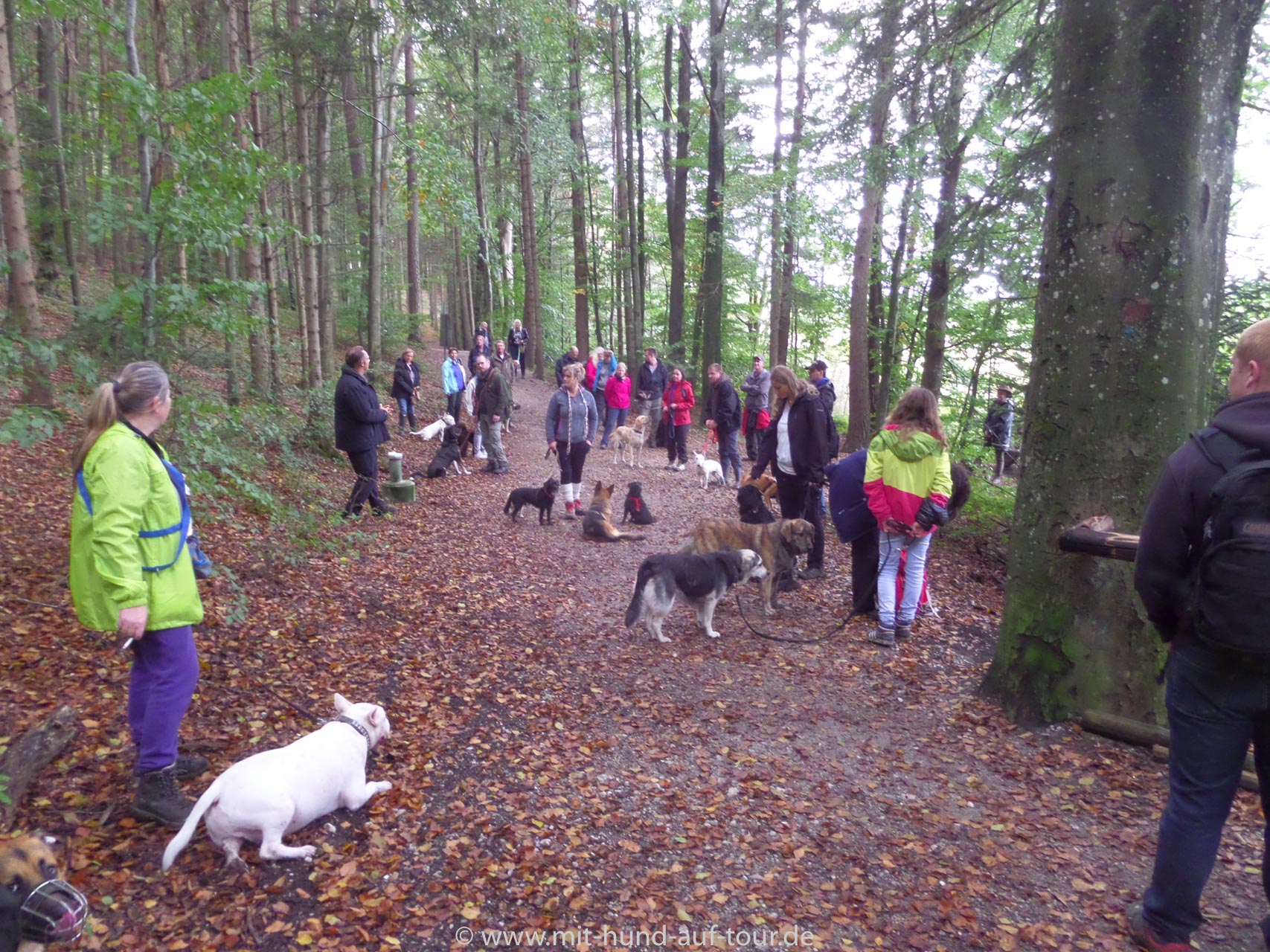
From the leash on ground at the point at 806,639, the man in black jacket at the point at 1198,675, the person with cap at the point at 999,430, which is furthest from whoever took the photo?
the person with cap at the point at 999,430

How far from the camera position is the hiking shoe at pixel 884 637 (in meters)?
5.82

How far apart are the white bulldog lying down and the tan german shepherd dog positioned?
5.87 m

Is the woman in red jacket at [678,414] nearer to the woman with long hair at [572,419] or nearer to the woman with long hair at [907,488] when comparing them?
the woman with long hair at [572,419]

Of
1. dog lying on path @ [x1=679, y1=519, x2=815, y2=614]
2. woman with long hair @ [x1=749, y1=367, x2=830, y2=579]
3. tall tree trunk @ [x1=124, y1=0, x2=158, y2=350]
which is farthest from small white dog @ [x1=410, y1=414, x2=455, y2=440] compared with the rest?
tall tree trunk @ [x1=124, y1=0, x2=158, y2=350]

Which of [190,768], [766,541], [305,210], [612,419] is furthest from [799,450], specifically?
[612,419]

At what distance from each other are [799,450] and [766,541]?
3.34 ft

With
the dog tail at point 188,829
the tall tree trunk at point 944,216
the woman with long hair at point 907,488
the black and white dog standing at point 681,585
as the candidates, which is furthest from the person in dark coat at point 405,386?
the dog tail at point 188,829

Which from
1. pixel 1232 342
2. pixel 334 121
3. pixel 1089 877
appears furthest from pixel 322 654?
pixel 334 121

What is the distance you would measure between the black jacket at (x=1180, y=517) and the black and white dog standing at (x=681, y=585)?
371cm

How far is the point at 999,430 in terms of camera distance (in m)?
13.4

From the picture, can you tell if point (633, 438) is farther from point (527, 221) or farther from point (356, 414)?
point (527, 221)

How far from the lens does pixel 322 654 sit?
5.39m

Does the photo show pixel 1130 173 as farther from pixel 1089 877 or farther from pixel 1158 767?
pixel 1089 877

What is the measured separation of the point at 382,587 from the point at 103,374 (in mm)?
3044
